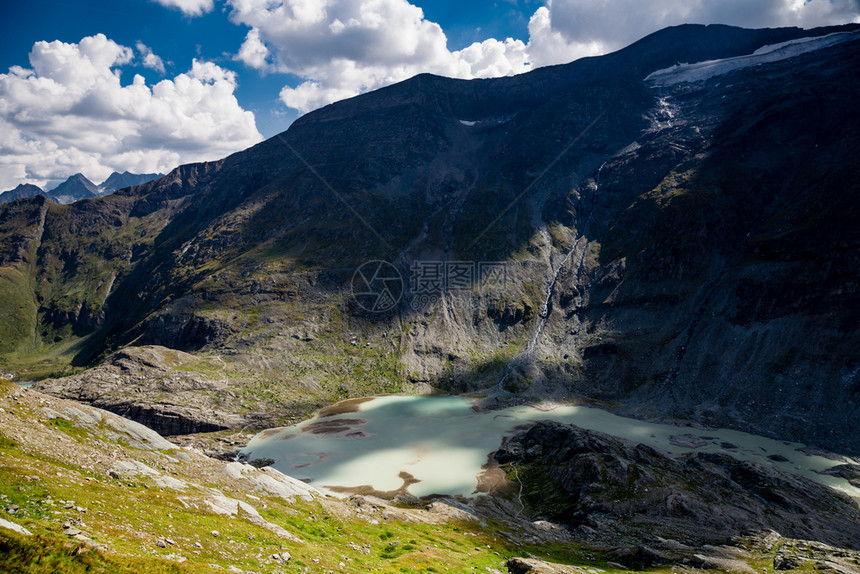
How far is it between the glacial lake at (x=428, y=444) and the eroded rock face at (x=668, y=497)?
49.3ft

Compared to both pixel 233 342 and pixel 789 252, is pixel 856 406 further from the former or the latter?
pixel 233 342

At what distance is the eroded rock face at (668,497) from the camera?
52719mm

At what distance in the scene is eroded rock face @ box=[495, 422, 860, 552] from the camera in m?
52.7

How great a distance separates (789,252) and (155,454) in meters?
165

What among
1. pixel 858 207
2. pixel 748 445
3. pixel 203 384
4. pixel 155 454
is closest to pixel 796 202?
pixel 858 207

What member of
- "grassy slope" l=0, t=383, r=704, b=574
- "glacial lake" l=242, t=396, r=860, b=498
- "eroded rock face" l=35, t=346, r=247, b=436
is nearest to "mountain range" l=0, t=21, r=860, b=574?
"grassy slope" l=0, t=383, r=704, b=574

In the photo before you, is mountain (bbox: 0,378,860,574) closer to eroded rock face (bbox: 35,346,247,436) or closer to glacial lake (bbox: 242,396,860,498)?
glacial lake (bbox: 242,396,860,498)

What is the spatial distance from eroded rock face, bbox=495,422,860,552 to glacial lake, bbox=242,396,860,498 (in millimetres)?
15032

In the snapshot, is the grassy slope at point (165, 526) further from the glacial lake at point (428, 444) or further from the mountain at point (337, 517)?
the glacial lake at point (428, 444)

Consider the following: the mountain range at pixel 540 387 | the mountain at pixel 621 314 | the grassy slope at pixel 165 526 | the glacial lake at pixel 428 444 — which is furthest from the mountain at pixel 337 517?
the mountain at pixel 621 314

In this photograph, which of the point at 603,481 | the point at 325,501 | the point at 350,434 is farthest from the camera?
the point at 350,434

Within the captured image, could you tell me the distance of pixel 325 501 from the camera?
43.2 m

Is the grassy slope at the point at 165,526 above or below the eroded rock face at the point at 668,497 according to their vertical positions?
above

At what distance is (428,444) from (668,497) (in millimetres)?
54074
